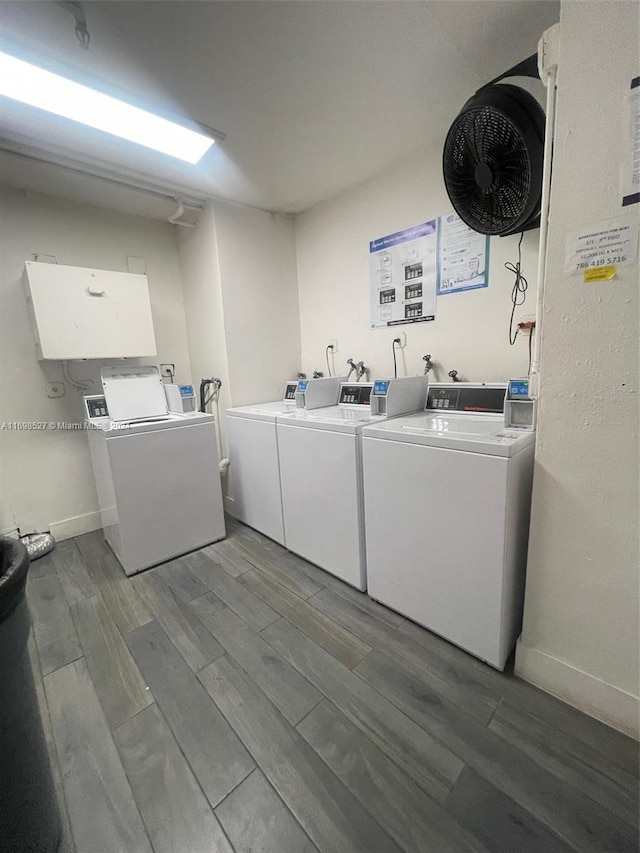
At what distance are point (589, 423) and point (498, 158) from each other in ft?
3.60

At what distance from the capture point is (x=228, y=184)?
2184 mm

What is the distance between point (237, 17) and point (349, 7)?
1.24 feet

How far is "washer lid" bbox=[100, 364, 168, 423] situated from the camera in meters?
2.23

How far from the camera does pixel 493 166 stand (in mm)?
1363

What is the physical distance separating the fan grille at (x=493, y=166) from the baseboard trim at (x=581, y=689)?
5.43 feet

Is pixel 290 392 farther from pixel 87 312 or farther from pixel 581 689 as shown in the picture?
pixel 581 689

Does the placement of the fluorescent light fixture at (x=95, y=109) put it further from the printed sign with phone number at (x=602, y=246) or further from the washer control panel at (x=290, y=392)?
the printed sign with phone number at (x=602, y=246)

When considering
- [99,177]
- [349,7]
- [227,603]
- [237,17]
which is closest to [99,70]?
[237,17]

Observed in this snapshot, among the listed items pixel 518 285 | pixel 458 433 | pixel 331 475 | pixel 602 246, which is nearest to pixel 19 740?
pixel 331 475

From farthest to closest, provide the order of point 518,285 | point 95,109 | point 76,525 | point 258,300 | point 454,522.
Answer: point 258,300, point 76,525, point 518,285, point 95,109, point 454,522

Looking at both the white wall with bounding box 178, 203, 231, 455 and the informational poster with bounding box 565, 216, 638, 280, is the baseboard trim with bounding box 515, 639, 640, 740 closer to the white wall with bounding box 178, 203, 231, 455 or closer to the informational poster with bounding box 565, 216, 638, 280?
the informational poster with bounding box 565, 216, 638, 280

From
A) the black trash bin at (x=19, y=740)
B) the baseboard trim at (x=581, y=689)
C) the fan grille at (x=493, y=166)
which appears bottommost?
the baseboard trim at (x=581, y=689)

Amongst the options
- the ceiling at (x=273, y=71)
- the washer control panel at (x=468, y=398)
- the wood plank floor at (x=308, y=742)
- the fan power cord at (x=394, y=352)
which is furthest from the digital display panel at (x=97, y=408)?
the washer control panel at (x=468, y=398)

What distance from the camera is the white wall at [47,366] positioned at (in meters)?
2.15
